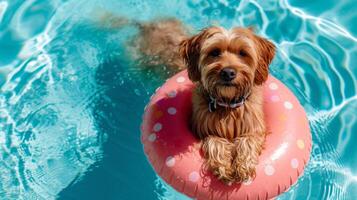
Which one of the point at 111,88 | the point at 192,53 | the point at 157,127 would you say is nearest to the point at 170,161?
the point at 157,127

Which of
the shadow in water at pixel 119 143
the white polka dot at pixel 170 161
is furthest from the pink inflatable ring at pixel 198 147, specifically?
the shadow in water at pixel 119 143

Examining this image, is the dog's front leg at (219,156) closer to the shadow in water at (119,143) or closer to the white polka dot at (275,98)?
the white polka dot at (275,98)

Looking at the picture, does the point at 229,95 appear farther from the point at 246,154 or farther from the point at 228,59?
the point at 246,154

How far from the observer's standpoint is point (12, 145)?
722 cm

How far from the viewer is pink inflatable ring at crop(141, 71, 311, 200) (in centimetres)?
508

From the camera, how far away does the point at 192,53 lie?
5.14m

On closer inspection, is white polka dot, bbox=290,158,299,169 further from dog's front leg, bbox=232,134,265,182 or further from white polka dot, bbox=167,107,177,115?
white polka dot, bbox=167,107,177,115

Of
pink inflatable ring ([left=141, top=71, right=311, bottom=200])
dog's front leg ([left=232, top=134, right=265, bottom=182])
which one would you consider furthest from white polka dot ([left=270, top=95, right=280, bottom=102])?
dog's front leg ([left=232, top=134, right=265, bottom=182])

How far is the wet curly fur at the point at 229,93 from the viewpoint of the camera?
4898 mm

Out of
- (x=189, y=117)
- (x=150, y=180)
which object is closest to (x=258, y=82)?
(x=189, y=117)

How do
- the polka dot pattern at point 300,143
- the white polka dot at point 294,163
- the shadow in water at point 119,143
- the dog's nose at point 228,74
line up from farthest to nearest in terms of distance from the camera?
the shadow in water at point 119,143
the polka dot pattern at point 300,143
the white polka dot at point 294,163
the dog's nose at point 228,74

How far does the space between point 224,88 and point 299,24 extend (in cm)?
403

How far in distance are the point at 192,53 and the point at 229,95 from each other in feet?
1.89

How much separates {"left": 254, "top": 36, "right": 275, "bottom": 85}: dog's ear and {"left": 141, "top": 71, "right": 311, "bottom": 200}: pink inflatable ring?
72 cm
